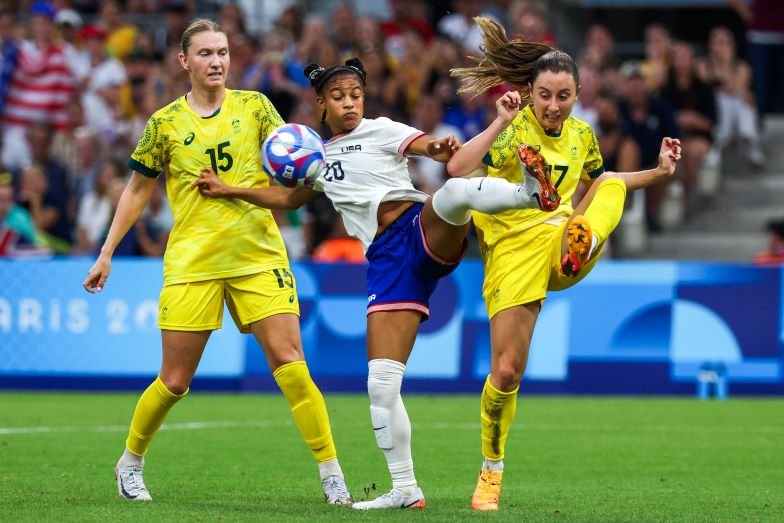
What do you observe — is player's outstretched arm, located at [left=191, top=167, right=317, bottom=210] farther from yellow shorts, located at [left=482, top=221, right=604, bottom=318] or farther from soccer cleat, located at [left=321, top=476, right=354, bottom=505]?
soccer cleat, located at [left=321, top=476, right=354, bottom=505]

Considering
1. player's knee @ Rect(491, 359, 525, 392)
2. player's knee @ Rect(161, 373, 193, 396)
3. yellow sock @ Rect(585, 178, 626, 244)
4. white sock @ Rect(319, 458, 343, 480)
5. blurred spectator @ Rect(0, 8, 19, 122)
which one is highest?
blurred spectator @ Rect(0, 8, 19, 122)

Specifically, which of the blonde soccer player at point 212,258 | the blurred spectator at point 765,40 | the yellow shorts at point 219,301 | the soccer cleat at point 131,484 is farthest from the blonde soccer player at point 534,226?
the blurred spectator at point 765,40

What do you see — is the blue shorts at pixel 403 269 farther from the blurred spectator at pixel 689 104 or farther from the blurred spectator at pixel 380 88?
the blurred spectator at pixel 689 104

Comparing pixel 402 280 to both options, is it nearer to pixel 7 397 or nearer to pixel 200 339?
pixel 200 339

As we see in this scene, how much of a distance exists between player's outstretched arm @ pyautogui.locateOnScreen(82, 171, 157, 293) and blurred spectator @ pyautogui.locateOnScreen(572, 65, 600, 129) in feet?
36.3

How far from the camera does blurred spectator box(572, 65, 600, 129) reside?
18547mm

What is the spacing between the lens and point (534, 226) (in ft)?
27.0

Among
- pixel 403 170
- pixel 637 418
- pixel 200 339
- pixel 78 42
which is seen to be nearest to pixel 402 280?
pixel 403 170

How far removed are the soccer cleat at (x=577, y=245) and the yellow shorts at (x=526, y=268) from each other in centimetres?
24

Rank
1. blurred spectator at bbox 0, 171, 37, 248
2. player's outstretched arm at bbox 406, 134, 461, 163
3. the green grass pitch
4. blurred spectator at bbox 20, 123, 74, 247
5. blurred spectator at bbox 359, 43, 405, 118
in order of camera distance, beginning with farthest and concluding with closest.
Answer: blurred spectator at bbox 359, 43, 405, 118
blurred spectator at bbox 20, 123, 74, 247
blurred spectator at bbox 0, 171, 37, 248
the green grass pitch
player's outstretched arm at bbox 406, 134, 461, 163

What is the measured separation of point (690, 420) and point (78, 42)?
1150 centimetres

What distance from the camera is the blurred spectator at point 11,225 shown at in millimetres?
16781

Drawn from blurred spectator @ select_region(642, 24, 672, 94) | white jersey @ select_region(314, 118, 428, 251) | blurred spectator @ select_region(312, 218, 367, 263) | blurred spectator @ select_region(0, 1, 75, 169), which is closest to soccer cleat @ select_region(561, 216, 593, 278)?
white jersey @ select_region(314, 118, 428, 251)

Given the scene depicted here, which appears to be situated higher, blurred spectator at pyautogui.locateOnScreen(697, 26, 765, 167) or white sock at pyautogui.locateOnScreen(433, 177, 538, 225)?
blurred spectator at pyautogui.locateOnScreen(697, 26, 765, 167)
